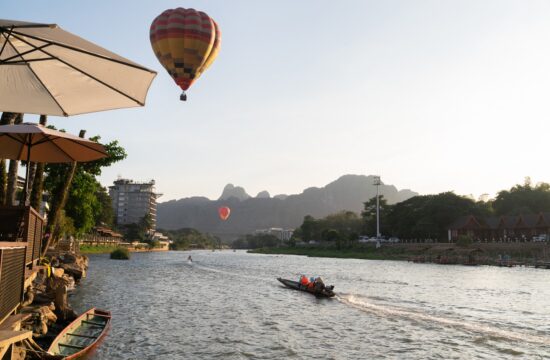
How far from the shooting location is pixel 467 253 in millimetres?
101000

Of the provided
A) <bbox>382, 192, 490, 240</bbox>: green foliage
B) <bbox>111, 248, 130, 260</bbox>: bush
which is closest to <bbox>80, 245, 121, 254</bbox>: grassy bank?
<bbox>111, 248, 130, 260</bbox>: bush

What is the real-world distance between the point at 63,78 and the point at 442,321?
80.2ft

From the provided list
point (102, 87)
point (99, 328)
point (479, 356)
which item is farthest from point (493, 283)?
point (102, 87)

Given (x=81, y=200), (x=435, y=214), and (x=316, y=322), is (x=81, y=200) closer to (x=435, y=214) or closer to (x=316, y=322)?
(x=316, y=322)

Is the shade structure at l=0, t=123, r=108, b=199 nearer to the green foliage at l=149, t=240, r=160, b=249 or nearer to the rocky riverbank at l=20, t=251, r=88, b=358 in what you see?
the rocky riverbank at l=20, t=251, r=88, b=358

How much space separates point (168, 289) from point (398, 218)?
115950 mm

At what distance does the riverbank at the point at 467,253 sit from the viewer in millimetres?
90750

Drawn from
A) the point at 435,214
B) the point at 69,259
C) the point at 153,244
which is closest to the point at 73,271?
the point at 69,259

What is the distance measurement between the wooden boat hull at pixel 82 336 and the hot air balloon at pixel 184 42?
530 inches

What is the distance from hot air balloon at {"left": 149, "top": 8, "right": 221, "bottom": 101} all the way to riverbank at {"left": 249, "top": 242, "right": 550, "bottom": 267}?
77.1m

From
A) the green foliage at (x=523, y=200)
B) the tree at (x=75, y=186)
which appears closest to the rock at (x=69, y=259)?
the tree at (x=75, y=186)

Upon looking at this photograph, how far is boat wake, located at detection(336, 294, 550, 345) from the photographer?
22.5 meters

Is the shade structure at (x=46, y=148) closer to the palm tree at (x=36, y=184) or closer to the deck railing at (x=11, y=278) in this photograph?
the deck railing at (x=11, y=278)

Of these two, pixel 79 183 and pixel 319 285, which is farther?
pixel 79 183
